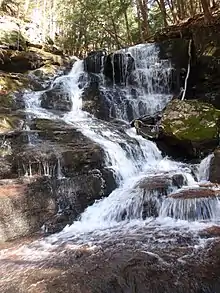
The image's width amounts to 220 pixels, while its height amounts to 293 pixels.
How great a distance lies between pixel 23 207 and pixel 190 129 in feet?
17.1

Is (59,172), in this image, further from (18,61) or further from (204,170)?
(18,61)

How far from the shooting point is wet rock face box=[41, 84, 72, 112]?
525 inches

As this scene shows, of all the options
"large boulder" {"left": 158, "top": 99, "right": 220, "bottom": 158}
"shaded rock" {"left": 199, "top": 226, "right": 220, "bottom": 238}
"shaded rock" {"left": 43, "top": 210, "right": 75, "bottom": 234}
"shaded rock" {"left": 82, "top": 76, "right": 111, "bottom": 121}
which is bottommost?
"shaded rock" {"left": 199, "top": 226, "right": 220, "bottom": 238}

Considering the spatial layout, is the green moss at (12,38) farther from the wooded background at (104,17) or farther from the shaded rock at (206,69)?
the shaded rock at (206,69)

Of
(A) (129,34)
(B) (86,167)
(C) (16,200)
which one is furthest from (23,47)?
(C) (16,200)

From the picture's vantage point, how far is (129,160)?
9.38m

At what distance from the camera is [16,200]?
258 inches

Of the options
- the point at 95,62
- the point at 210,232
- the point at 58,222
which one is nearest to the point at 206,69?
the point at 95,62

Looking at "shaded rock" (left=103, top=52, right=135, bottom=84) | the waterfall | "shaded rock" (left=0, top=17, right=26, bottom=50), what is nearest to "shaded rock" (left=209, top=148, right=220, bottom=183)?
the waterfall

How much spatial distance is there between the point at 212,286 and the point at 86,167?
4.42m

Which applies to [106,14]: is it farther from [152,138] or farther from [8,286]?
[8,286]

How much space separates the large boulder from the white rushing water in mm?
521

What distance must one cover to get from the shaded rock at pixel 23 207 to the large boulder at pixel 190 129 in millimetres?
4275

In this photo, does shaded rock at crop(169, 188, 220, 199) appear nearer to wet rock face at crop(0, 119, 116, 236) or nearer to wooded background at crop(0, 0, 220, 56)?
wet rock face at crop(0, 119, 116, 236)
